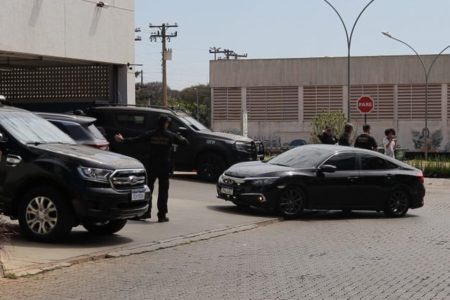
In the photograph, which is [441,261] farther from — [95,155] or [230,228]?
[95,155]

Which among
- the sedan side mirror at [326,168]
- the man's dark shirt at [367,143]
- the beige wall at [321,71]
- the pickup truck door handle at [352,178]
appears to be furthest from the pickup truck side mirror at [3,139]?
the beige wall at [321,71]

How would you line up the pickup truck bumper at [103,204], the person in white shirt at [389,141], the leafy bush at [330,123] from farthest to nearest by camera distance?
the leafy bush at [330,123] < the person in white shirt at [389,141] < the pickup truck bumper at [103,204]

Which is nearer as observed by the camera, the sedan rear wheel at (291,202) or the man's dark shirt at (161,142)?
the man's dark shirt at (161,142)

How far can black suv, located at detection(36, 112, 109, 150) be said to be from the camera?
47.9ft

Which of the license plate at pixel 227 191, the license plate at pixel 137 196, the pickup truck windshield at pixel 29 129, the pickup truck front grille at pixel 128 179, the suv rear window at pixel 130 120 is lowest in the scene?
the license plate at pixel 227 191

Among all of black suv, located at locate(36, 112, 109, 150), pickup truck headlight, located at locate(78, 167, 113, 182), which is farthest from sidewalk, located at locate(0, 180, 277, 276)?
black suv, located at locate(36, 112, 109, 150)

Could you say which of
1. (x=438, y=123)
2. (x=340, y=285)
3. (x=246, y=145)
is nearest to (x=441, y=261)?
(x=340, y=285)

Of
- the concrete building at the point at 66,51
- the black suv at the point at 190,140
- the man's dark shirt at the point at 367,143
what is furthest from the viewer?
the concrete building at the point at 66,51

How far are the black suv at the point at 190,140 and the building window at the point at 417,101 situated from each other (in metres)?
36.5

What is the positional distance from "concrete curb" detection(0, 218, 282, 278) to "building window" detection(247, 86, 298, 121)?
4365 centimetres

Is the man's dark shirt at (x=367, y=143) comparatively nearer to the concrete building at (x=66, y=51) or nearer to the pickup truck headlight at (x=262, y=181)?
the pickup truck headlight at (x=262, y=181)

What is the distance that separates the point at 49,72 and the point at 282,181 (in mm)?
14590

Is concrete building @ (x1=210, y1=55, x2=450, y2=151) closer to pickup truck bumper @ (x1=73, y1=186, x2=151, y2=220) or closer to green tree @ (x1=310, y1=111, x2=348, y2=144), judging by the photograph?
green tree @ (x1=310, y1=111, x2=348, y2=144)

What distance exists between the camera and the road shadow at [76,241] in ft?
32.3
